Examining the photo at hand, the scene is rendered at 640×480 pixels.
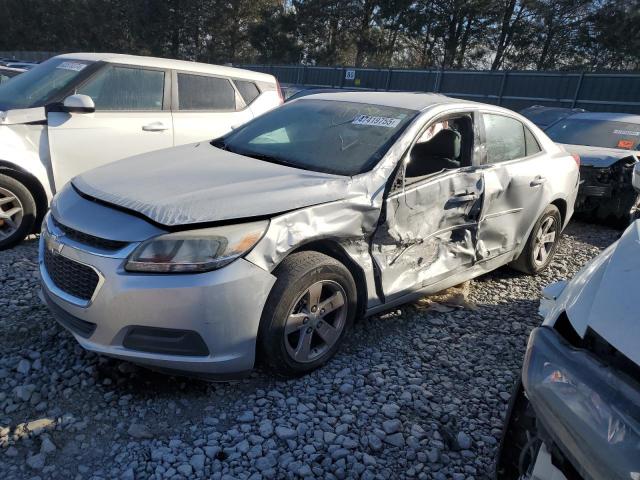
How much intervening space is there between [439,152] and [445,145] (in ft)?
0.25

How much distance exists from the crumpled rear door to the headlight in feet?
3.23

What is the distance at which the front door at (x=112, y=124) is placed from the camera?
449 centimetres

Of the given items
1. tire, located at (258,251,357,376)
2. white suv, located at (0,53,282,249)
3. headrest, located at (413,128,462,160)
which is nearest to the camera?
tire, located at (258,251,357,376)

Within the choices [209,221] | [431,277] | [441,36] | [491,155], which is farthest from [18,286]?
[441,36]

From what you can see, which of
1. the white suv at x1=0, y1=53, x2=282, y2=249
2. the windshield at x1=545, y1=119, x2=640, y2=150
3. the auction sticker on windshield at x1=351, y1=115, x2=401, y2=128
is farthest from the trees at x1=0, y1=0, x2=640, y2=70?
the auction sticker on windshield at x1=351, y1=115, x2=401, y2=128

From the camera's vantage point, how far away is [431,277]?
11.4ft

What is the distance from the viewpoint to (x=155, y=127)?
5109 mm

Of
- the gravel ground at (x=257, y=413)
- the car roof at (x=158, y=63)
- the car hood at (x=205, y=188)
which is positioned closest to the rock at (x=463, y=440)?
the gravel ground at (x=257, y=413)

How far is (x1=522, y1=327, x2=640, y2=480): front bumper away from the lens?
1.15 metres

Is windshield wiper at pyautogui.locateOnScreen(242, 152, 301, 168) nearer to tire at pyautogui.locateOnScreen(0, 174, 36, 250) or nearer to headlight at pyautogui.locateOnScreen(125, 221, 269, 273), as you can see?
headlight at pyautogui.locateOnScreen(125, 221, 269, 273)

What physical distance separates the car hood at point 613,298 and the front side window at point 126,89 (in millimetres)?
4563

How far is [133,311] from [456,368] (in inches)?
77.1

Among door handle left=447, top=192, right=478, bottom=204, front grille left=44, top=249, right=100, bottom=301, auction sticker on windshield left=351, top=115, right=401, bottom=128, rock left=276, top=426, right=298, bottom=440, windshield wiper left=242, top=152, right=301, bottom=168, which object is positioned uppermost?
auction sticker on windshield left=351, top=115, right=401, bottom=128

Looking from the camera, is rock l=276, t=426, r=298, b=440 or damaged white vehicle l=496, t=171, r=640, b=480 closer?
damaged white vehicle l=496, t=171, r=640, b=480
